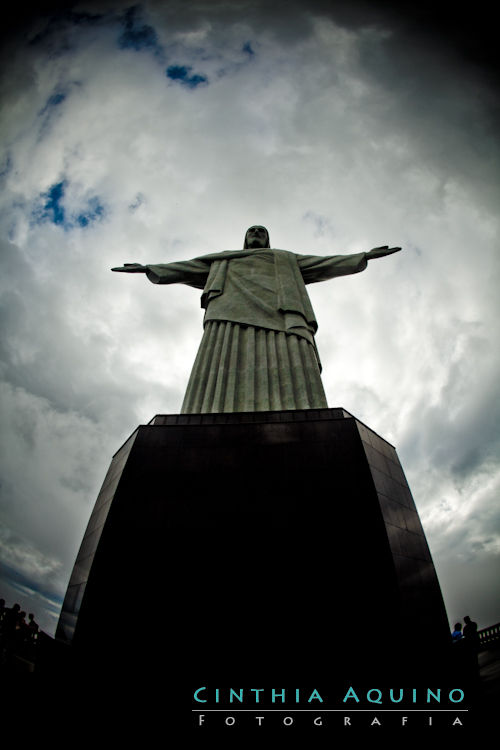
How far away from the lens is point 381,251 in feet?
27.6

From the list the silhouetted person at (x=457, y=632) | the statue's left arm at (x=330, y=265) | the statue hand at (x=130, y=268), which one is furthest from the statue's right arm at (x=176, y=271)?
the silhouetted person at (x=457, y=632)

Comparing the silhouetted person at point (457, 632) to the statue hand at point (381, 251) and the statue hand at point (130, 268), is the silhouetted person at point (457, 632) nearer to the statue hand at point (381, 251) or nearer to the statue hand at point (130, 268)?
the statue hand at point (381, 251)

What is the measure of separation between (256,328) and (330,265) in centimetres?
306

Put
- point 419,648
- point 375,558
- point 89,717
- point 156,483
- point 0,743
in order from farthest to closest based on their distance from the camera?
1. point 156,483
2. point 375,558
3. point 419,648
4. point 89,717
5. point 0,743

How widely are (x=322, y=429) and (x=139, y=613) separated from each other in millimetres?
2673

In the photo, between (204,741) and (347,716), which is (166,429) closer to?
(204,741)

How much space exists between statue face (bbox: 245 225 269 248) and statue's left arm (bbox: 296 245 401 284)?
1249 mm

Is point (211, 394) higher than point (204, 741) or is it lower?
higher

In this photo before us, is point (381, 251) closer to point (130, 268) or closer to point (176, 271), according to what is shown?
point (176, 271)

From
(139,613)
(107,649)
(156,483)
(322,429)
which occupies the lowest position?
(107,649)

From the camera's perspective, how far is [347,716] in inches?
108

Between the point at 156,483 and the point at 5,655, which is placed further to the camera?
the point at 5,655

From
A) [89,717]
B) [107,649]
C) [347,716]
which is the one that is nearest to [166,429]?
[107,649]

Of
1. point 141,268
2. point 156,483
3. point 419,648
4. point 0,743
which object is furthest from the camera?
point 141,268
